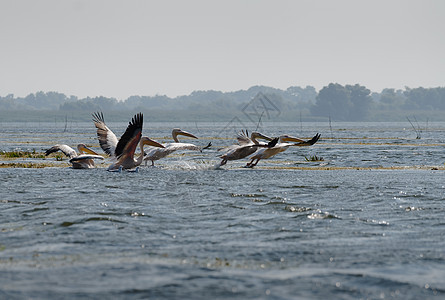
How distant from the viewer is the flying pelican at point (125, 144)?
18.2 meters

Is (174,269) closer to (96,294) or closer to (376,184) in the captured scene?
(96,294)

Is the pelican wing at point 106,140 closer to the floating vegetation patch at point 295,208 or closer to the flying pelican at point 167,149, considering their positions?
the flying pelican at point 167,149

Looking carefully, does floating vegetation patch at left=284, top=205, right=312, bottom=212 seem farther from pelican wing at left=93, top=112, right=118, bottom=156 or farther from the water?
pelican wing at left=93, top=112, right=118, bottom=156

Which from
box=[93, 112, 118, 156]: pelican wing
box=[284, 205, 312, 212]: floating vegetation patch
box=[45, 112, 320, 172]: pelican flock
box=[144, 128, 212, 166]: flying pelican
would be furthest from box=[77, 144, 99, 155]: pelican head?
box=[284, 205, 312, 212]: floating vegetation patch

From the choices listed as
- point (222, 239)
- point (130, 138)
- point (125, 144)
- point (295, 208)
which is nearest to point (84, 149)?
point (125, 144)

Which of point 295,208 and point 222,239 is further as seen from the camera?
point 295,208

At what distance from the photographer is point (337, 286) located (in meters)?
6.95

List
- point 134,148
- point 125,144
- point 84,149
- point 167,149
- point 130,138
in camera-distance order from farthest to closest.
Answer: point 84,149
point 167,149
point 134,148
point 125,144
point 130,138

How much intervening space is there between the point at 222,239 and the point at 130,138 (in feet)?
32.1

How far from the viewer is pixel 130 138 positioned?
60.7ft

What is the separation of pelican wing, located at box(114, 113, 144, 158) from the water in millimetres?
1924

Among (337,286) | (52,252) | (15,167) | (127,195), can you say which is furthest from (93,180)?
(337,286)

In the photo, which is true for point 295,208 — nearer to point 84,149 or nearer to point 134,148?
point 134,148

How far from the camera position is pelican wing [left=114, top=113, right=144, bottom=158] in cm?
1797
